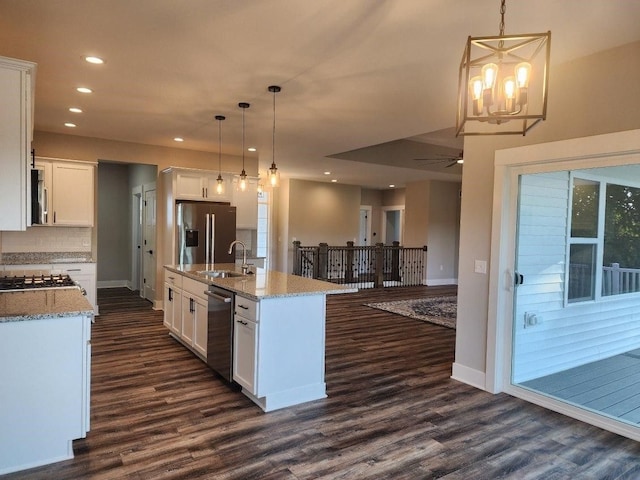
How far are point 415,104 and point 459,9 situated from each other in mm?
1958

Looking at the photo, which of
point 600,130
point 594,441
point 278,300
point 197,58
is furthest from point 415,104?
point 594,441

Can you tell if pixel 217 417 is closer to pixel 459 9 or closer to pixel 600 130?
pixel 459 9

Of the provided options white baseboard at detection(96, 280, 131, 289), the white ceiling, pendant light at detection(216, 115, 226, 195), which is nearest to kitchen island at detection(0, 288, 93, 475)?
the white ceiling

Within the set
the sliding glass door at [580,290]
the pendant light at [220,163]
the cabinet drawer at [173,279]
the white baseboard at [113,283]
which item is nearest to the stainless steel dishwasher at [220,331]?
the cabinet drawer at [173,279]

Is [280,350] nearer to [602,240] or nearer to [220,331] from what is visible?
[220,331]

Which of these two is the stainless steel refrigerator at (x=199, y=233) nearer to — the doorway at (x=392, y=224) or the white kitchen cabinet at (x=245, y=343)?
the white kitchen cabinet at (x=245, y=343)

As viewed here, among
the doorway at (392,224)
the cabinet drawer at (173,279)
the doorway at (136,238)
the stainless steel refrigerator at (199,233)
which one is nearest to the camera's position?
the cabinet drawer at (173,279)

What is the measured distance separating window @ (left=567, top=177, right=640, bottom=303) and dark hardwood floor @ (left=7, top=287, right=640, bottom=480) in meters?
1.07

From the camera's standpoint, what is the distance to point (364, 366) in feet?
14.0

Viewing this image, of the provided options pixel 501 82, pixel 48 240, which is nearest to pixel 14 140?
pixel 501 82

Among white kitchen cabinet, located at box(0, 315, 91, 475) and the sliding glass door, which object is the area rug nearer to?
the sliding glass door

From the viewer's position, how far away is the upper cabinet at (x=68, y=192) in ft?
19.0

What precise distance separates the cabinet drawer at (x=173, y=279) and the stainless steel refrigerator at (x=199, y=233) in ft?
4.53

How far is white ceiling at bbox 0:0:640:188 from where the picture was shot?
257 cm
